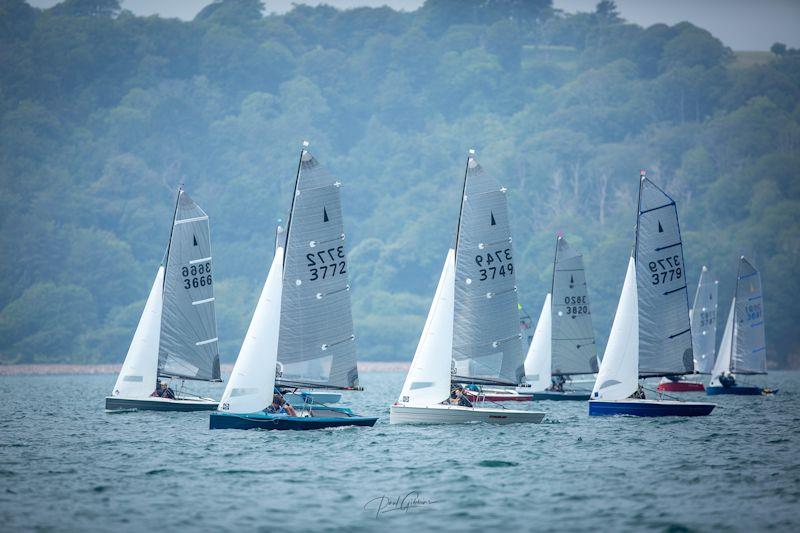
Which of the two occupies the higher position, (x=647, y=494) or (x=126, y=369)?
(x=126, y=369)

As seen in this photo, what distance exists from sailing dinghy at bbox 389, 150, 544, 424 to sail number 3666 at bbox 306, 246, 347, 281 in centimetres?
386

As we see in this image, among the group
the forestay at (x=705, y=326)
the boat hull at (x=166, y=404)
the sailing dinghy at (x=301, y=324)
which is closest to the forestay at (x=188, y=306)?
the boat hull at (x=166, y=404)

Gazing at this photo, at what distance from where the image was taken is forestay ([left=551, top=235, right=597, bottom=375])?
59875mm

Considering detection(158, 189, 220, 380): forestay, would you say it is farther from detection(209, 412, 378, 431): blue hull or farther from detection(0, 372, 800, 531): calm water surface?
detection(209, 412, 378, 431): blue hull

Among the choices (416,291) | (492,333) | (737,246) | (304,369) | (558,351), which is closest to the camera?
(304,369)

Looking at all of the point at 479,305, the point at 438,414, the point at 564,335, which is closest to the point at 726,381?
the point at 564,335

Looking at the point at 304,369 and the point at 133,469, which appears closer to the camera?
the point at 133,469

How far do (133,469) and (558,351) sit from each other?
32191mm

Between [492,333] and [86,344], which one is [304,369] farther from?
[86,344]

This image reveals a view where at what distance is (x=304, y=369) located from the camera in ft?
125

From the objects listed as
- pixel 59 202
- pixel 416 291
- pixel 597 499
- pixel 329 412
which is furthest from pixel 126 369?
pixel 59 202

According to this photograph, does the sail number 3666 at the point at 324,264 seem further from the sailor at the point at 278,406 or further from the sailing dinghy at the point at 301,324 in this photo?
the sailor at the point at 278,406

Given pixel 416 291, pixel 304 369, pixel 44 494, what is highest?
pixel 416 291

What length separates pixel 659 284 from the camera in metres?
45.2
